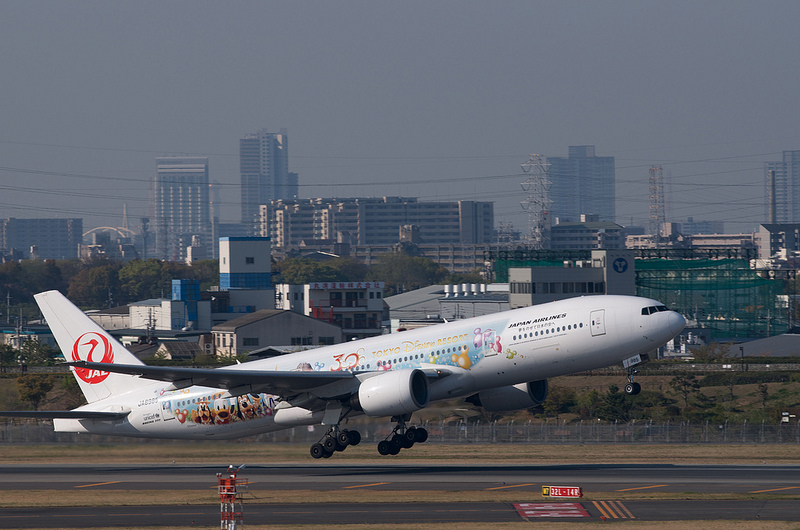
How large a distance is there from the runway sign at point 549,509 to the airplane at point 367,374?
6.71m

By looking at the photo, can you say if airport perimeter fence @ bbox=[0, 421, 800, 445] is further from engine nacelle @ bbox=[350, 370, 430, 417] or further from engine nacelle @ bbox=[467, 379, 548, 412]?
engine nacelle @ bbox=[350, 370, 430, 417]

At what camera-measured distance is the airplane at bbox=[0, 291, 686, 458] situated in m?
48.8

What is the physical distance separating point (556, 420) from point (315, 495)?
5050cm

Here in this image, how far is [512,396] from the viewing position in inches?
2189

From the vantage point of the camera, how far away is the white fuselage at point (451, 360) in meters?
48.6

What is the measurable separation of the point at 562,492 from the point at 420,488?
23.5 feet

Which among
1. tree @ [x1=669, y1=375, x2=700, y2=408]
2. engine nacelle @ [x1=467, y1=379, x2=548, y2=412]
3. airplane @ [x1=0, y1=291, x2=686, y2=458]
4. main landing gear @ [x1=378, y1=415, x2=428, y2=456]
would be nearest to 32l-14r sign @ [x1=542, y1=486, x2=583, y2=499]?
airplane @ [x1=0, y1=291, x2=686, y2=458]

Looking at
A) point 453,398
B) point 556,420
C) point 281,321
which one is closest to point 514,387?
point 453,398

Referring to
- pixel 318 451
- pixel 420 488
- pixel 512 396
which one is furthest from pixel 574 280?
pixel 420 488

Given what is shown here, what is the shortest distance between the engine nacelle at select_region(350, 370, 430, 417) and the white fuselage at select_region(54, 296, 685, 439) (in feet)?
4.31

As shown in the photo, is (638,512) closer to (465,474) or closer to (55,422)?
(465,474)

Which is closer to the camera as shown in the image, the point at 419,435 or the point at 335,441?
the point at 335,441

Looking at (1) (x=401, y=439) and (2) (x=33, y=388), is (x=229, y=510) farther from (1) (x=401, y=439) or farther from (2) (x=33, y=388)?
(2) (x=33, y=388)

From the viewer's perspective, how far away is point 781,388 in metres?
101
